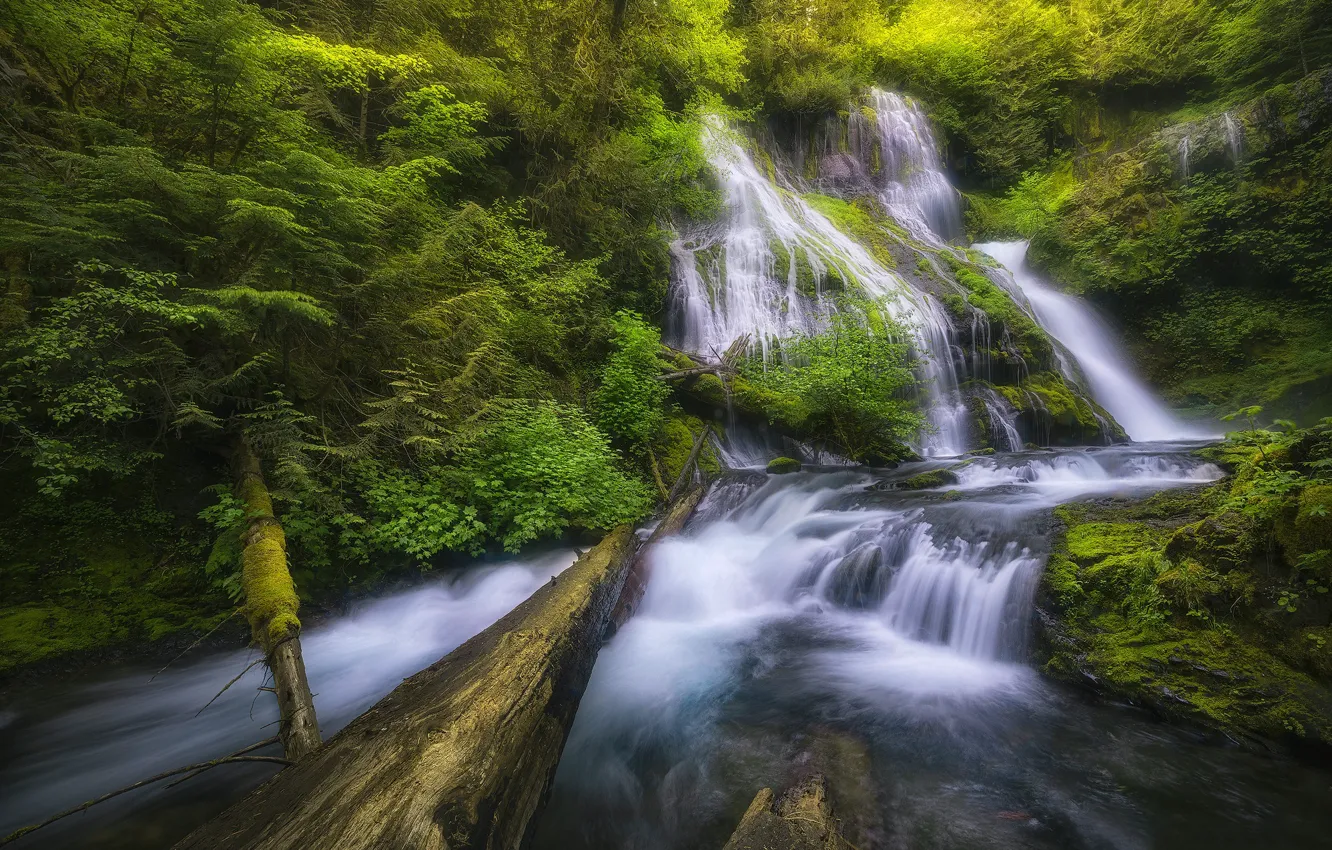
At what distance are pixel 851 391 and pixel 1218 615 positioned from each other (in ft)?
18.7

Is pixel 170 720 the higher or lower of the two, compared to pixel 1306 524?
lower

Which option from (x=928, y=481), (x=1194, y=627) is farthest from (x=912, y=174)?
(x=1194, y=627)

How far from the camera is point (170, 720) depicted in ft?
12.0

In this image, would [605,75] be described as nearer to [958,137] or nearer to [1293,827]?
[1293,827]

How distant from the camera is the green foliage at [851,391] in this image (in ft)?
27.9

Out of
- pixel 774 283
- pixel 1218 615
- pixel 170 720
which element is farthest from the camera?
pixel 774 283

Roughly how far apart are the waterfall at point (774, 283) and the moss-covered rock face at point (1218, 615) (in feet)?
21.5

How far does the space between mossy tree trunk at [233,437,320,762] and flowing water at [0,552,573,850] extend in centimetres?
68

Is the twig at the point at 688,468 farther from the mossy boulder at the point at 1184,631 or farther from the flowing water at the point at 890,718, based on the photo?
the mossy boulder at the point at 1184,631

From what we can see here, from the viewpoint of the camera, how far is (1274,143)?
11.4 m

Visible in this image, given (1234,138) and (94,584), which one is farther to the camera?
(1234,138)

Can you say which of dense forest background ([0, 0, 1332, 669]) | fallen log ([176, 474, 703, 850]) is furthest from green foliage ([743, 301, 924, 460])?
fallen log ([176, 474, 703, 850])

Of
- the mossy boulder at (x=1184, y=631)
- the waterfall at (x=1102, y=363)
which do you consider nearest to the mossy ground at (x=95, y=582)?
the mossy boulder at (x=1184, y=631)

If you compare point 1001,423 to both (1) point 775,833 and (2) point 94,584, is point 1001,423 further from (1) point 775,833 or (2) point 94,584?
(2) point 94,584
